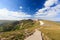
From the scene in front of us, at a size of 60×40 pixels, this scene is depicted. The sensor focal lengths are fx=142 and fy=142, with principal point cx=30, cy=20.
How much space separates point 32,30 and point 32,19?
2.27 meters

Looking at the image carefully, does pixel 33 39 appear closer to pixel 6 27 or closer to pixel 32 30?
pixel 32 30

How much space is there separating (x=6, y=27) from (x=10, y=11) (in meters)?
2.08

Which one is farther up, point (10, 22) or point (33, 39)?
point (10, 22)

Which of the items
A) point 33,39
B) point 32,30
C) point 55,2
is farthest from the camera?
point 55,2

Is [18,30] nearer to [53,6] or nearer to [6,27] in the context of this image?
[6,27]

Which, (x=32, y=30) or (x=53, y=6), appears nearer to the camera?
(x=32, y=30)

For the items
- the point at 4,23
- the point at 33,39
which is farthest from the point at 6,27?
the point at 33,39

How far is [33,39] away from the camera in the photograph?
11898 millimetres

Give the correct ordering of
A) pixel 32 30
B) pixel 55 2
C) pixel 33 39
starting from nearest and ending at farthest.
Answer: pixel 33 39 < pixel 32 30 < pixel 55 2

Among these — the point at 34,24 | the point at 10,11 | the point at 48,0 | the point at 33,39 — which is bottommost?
the point at 33,39

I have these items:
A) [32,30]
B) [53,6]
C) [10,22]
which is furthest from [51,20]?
[10,22]

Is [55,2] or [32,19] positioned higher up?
[55,2]

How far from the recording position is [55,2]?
53.4 ft

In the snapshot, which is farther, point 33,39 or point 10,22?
point 10,22
